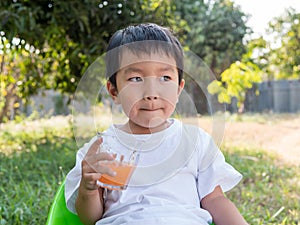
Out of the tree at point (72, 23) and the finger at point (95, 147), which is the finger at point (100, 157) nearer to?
the finger at point (95, 147)

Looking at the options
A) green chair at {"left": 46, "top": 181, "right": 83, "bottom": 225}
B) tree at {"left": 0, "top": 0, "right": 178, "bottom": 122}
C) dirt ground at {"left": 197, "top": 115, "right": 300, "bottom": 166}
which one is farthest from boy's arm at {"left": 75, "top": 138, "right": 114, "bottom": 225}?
dirt ground at {"left": 197, "top": 115, "right": 300, "bottom": 166}

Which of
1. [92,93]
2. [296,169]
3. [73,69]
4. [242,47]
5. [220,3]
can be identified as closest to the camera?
[92,93]

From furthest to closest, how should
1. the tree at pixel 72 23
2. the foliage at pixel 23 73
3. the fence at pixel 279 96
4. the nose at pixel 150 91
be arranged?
the fence at pixel 279 96 → the foliage at pixel 23 73 → the tree at pixel 72 23 → the nose at pixel 150 91

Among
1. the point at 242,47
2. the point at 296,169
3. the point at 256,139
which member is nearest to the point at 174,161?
the point at 296,169

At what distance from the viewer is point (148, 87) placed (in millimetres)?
995

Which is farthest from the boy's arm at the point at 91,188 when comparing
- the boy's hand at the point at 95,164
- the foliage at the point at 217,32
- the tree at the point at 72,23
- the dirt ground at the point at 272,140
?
the foliage at the point at 217,32

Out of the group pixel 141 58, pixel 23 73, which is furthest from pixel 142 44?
pixel 23 73

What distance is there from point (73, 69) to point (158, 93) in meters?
2.69

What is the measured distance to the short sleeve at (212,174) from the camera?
1.14 meters

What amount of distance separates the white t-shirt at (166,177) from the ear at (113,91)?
0.22 ft

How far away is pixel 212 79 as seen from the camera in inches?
43.7

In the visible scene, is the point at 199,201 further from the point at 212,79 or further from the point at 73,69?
the point at 73,69

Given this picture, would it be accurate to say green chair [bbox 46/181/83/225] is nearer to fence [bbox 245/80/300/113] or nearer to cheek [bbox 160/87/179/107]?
cheek [bbox 160/87/179/107]

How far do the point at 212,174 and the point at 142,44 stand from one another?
14.8 inches
